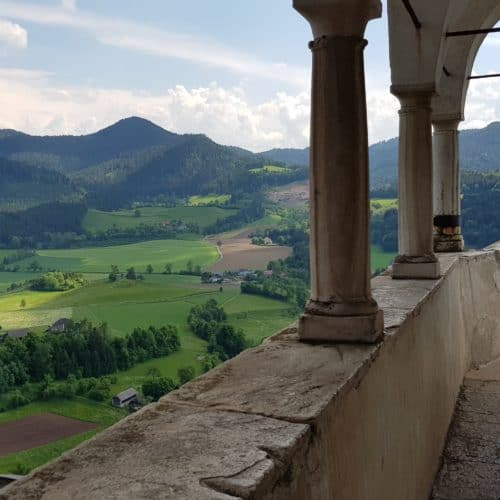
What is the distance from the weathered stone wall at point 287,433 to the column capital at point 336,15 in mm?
1465

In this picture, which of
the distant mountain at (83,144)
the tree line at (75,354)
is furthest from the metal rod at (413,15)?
the distant mountain at (83,144)

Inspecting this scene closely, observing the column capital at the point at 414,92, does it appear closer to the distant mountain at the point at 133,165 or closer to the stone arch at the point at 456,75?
the stone arch at the point at 456,75

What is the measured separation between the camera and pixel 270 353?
2.71 metres

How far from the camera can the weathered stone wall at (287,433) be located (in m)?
1.42

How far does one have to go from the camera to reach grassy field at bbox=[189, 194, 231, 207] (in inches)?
2842

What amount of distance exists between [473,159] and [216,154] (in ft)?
98.6

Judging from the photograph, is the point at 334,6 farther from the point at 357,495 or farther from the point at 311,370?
the point at 357,495

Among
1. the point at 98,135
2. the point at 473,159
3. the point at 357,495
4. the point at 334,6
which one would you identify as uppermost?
the point at 98,135

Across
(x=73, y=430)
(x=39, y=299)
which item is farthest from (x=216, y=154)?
(x=73, y=430)

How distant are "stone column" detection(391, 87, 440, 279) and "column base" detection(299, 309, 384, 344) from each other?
2842mm

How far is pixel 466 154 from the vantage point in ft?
228

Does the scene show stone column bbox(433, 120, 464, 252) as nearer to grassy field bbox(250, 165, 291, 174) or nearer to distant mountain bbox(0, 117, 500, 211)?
distant mountain bbox(0, 117, 500, 211)

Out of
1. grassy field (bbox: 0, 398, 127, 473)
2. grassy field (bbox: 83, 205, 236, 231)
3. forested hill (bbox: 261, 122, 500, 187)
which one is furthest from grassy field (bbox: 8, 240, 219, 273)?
grassy field (bbox: 0, 398, 127, 473)

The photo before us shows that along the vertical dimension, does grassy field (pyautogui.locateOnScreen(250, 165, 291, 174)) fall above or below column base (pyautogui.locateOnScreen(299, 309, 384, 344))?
above
